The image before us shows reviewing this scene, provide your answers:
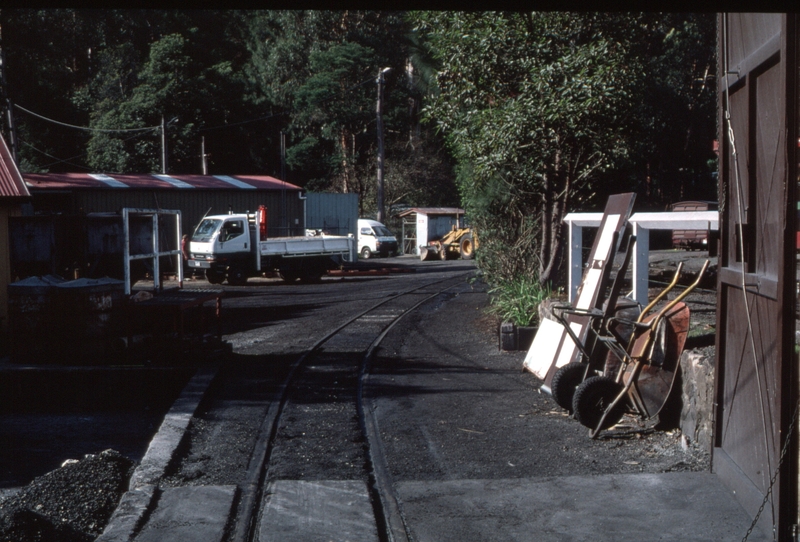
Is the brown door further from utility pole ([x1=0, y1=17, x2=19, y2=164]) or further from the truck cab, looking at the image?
utility pole ([x1=0, y1=17, x2=19, y2=164])

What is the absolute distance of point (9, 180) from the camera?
15133 millimetres

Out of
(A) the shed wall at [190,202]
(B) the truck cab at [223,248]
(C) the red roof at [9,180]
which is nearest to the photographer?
(C) the red roof at [9,180]

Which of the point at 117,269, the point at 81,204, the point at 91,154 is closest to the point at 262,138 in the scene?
the point at 91,154

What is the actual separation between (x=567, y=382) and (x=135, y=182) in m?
24.8

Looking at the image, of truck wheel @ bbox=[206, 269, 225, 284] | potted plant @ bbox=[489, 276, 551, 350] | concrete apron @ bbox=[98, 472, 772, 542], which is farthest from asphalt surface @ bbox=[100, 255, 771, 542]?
truck wheel @ bbox=[206, 269, 225, 284]

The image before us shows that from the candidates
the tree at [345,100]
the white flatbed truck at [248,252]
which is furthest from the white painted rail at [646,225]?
the tree at [345,100]

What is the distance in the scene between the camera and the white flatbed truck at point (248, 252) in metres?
25.5

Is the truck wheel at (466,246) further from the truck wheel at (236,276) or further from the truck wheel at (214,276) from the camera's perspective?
the truck wheel at (214,276)

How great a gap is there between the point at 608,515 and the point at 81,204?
25.9 m

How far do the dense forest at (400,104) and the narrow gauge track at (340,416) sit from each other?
3.18 meters

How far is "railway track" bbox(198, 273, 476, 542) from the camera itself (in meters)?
5.23

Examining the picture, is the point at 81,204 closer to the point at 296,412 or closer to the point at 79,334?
the point at 79,334

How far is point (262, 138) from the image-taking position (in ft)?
172

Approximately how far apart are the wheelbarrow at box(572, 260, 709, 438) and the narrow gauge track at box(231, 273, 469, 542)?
181 cm
